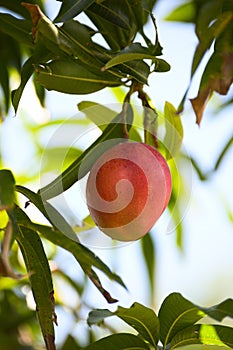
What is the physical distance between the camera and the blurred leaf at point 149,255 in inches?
54.6

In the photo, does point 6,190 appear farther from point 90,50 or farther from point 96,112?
point 96,112

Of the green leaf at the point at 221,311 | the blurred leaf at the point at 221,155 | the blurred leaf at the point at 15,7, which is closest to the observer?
the green leaf at the point at 221,311

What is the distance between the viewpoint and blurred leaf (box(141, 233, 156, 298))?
1.39 meters

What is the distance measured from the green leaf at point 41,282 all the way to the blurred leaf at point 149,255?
0.56m

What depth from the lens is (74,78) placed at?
88cm

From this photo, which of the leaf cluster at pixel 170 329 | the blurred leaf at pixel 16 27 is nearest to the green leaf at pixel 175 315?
the leaf cluster at pixel 170 329

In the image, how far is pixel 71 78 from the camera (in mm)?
877

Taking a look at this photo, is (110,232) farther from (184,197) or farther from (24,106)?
(24,106)

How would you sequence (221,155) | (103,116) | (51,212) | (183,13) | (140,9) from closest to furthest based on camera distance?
(51,212), (140,9), (103,116), (183,13), (221,155)

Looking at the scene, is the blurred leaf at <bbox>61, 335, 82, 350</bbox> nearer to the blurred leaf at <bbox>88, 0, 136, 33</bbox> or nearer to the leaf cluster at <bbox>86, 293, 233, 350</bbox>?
the leaf cluster at <bbox>86, 293, 233, 350</bbox>

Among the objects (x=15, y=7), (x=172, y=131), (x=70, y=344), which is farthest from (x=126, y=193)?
(x=70, y=344)

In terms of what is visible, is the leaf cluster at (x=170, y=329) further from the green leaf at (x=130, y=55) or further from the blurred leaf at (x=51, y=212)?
the green leaf at (x=130, y=55)

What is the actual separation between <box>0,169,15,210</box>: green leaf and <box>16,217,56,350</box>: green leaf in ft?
0.29

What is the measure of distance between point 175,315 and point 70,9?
0.32m
